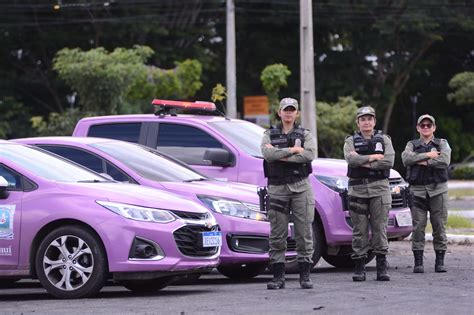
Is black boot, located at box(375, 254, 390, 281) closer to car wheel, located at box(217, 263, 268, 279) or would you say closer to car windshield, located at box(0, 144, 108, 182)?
car wheel, located at box(217, 263, 268, 279)

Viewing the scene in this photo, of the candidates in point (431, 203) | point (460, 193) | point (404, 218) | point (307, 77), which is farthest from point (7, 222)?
point (460, 193)

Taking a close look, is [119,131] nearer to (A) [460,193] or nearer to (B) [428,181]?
(B) [428,181]

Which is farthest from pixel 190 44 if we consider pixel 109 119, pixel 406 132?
pixel 109 119

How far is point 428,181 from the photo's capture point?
41.6ft

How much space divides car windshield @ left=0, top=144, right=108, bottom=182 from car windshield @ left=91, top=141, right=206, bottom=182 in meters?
0.94

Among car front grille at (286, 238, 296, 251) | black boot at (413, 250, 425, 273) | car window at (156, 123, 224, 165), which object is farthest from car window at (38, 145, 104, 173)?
black boot at (413, 250, 425, 273)

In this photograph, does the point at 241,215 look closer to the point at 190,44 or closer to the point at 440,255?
the point at 440,255

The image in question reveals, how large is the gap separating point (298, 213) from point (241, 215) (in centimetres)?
86

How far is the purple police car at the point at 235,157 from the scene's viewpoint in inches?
492

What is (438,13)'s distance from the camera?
5222cm

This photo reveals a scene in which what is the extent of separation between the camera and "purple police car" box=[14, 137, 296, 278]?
1123 centimetres

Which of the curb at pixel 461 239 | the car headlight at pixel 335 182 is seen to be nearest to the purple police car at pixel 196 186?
the car headlight at pixel 335 182

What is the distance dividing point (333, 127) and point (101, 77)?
40.7ft

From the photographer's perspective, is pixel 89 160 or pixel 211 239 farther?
pixel 89 160
